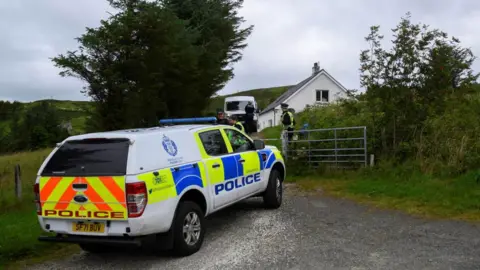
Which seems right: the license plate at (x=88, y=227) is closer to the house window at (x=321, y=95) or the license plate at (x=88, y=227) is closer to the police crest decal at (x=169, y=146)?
the police crest decal at (x=169, y=146)

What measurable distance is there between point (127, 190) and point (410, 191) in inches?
256

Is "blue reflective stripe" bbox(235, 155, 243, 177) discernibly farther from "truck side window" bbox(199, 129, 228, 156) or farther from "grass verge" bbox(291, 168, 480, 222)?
"grass verge" bbox(291, 168, 480, 222)

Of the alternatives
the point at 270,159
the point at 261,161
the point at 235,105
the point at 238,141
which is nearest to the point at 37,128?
the point at 235,105

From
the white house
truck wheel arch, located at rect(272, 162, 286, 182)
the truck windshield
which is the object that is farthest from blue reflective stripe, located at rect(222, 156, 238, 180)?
the white house

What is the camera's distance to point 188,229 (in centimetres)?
602

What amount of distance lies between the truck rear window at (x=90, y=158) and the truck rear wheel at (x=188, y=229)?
3.40ft

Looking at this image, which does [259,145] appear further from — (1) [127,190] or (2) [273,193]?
(1) [127,190]

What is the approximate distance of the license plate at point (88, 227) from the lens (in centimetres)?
539

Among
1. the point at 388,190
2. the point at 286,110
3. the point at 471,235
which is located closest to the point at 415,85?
the point at 388,190

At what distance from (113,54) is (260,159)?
11644 mm

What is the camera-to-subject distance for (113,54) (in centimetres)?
1791

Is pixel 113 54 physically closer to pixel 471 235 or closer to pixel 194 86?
pixel 194 86

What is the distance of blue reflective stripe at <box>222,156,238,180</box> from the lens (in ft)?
23.2

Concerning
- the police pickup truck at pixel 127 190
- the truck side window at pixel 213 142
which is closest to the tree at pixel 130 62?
the truck side window at pixel 213 142
